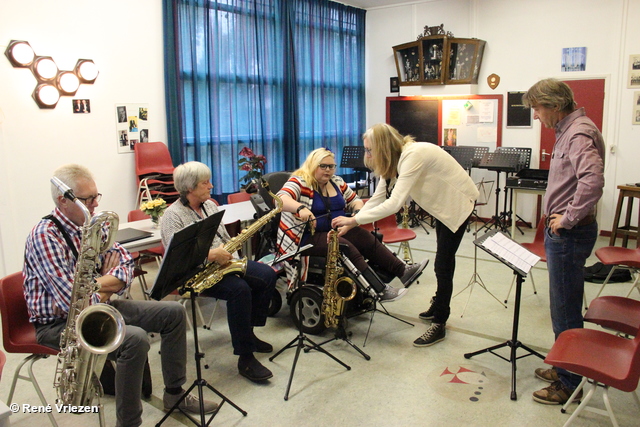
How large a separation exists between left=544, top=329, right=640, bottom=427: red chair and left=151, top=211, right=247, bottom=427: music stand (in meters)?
1.59

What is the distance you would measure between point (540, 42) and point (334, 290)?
5068mm

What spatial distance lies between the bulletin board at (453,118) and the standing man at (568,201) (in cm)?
467

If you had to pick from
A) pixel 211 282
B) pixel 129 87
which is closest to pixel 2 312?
pixel 211 282

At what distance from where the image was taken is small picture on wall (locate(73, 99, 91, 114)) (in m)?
5.01

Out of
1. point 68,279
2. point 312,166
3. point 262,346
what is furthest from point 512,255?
point 68,279

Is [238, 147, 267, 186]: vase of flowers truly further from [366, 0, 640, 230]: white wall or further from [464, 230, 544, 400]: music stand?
[464, 230, 544, 400]: music stand

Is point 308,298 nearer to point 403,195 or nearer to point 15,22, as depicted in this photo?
point 403,195

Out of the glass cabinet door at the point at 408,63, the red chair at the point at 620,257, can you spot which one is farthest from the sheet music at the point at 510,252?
the glass cabinet door at the point at 408,63

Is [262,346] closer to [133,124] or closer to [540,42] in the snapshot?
[133,124]

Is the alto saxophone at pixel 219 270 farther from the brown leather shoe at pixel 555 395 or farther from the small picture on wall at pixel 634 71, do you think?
the small picture on wall at pixel 634 71

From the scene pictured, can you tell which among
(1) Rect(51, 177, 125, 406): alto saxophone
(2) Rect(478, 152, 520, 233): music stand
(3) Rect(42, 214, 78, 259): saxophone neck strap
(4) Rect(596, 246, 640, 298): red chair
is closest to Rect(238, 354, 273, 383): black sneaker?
(1) Rect(51, 177, 125, 406): alto saxophone

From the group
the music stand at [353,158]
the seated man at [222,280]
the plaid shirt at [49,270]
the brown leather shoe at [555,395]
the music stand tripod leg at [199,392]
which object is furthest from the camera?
the music stand at [353,158]

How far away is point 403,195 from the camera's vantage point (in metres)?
3.16

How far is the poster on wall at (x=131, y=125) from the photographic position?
17.6 feet
